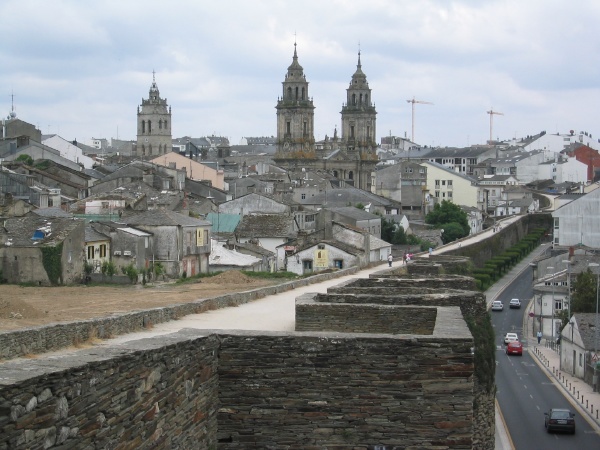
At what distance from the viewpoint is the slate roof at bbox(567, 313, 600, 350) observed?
4409 centimetres

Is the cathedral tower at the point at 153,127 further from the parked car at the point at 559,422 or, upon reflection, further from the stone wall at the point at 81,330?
the stone wall at the point at 81,330

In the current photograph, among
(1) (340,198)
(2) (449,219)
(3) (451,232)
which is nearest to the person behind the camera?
(1) (340,198)

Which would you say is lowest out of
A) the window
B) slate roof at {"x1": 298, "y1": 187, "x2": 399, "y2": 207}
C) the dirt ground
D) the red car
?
the red car

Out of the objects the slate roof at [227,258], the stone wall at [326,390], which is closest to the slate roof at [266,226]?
the slate roof at [227,258]

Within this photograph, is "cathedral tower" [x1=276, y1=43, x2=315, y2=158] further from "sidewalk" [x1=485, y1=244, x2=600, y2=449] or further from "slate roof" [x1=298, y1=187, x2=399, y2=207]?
"sidewalk" [x1=485, y1=244, x2=600, y2=449]

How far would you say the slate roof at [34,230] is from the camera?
3566 centimetres

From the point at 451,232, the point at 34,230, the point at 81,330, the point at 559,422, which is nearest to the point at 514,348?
the point at 559,422

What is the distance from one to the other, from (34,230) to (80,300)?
10014 millimetres

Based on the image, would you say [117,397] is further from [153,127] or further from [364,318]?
[153,127]

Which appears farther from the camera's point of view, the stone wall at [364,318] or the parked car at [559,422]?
the parked car at [559,422]

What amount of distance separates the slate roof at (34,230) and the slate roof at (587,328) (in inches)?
813

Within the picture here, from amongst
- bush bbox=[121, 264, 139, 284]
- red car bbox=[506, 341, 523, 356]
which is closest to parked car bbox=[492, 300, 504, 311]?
red car bbox=[506, 341, 523, 356]

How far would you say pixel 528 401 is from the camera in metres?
37.4

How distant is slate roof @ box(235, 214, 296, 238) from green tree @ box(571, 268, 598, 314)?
1466cm
